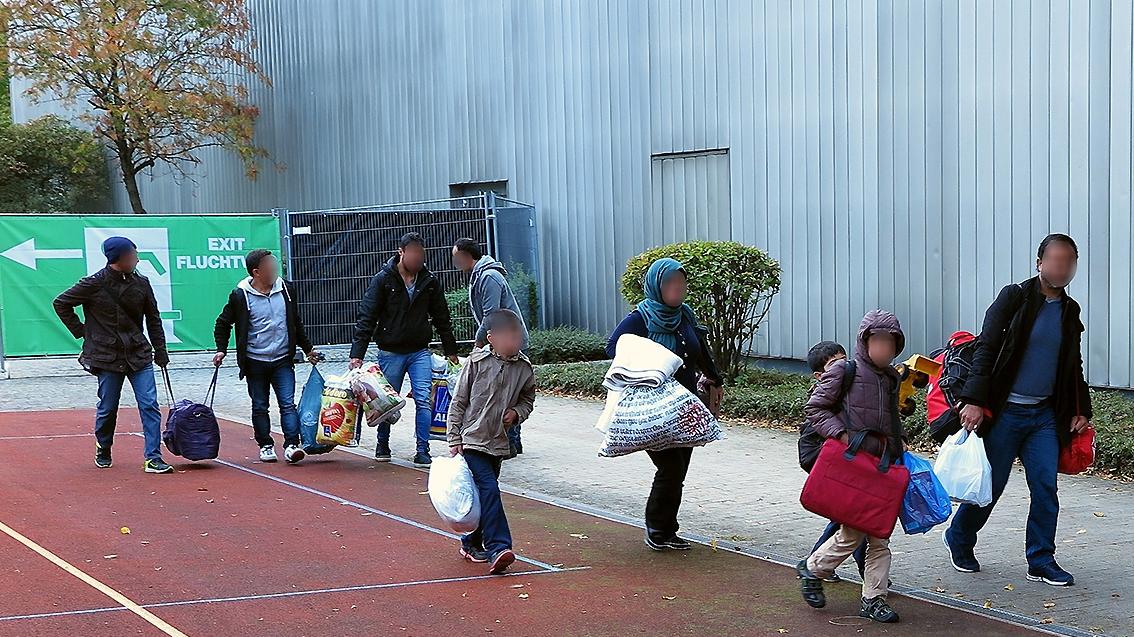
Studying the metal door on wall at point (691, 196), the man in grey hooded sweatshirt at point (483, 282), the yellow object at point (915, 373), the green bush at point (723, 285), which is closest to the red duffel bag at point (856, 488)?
the yellow object at point (915, 373)

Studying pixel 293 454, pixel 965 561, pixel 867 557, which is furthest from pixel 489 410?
pixel 293 454

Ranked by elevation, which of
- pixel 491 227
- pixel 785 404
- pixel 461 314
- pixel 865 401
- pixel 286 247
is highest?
pixel 491 227

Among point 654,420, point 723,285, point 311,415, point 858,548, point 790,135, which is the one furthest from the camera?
point 790,135

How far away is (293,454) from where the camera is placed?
10898mm

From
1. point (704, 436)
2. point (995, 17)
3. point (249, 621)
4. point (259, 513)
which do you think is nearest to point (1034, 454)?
point (704, 436)

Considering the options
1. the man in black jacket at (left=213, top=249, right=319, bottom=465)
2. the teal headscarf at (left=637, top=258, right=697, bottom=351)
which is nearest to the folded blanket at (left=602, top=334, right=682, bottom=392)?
the teal headscarf at (left=637, top=258, right=697, bottom=351)

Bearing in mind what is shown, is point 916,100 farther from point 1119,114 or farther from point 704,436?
point 704,436

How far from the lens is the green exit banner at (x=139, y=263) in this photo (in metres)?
17.4

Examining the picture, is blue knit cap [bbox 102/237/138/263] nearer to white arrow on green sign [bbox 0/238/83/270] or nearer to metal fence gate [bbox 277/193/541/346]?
white arrow on green sign [bbox 0/238/83/270]

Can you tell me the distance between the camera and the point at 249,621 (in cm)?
600

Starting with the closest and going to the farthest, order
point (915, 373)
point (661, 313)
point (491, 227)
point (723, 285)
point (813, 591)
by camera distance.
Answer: point (813, 591) < point (661, 313) < point (915, 373) < point (723, 285) < point (491, 227)

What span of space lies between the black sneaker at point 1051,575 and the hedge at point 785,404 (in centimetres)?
311

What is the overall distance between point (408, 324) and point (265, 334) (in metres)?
1.17

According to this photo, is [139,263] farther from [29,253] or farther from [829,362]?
[829,362]
